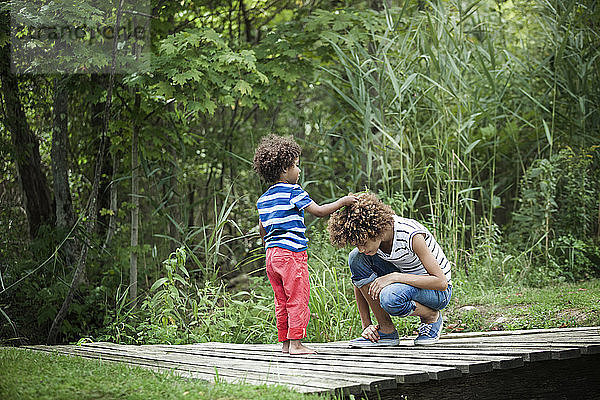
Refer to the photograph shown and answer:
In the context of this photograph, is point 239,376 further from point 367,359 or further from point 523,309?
point 523,309

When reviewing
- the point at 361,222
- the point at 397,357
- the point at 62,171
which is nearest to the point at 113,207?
the point at 62,171

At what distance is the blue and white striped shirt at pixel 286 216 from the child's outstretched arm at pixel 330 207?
0.06 metres

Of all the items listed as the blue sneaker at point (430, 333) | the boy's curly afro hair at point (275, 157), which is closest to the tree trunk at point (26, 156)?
the boy's curly afro hair at point (275, 157)

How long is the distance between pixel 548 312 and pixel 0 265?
4520 millimetres

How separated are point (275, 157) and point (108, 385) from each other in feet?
4.98

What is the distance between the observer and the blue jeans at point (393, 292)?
3143 mm

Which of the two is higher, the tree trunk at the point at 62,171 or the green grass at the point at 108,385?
the tree trunk at the point at 62,171

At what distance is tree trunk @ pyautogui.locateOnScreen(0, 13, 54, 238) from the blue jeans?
391 centimetres

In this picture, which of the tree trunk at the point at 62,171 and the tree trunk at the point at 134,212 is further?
the tree trunk at the point at 62,171

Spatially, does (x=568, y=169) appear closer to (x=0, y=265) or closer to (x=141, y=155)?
(x=141, y=155)

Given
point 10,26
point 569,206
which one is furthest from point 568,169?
point 10,26

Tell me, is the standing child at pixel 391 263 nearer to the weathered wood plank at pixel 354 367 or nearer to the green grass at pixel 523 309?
the weathered wood plank at pixel 354 367

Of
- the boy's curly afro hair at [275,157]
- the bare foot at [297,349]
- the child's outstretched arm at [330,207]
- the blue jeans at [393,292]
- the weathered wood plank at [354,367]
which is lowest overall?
the bare foot at [297,349]

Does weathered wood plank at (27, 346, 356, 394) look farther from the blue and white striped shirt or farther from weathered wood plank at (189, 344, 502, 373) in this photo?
the blue and white striped shirt
